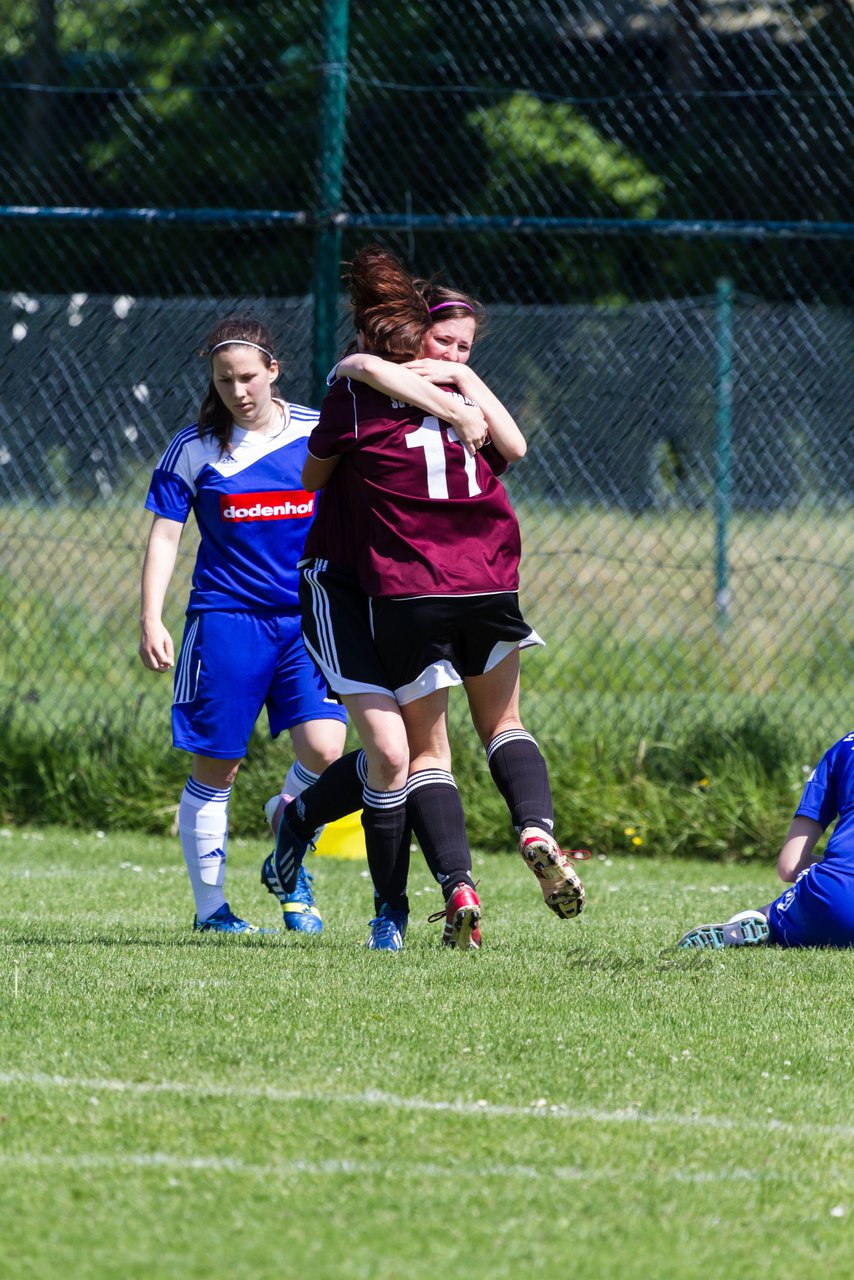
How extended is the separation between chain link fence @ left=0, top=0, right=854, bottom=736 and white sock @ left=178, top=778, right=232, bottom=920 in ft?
9.03

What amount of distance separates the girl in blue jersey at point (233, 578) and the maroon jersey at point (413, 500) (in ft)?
2.43

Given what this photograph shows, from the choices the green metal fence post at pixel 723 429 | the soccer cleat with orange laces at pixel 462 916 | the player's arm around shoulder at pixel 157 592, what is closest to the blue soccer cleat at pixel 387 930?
the soccer cleat with orange laces at pixel 462 916

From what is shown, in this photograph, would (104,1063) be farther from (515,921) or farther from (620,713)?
(620,713)

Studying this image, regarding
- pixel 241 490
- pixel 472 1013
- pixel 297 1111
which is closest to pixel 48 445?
pixel 241 490

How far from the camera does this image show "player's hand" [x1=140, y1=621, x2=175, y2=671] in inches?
187

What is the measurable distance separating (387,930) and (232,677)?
3.22 ft

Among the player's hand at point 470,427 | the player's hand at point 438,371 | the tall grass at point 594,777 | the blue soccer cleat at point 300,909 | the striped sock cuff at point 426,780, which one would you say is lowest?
the tall grass at point 594,777

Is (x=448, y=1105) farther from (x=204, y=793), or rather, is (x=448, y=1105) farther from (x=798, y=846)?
(x=204, y=793)

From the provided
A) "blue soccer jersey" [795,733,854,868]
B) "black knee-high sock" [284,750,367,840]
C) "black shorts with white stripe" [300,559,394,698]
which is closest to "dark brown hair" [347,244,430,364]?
"black shorts with white stripe" [300,559,394,698]

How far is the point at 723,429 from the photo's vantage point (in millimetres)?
7664

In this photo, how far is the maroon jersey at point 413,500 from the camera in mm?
4164

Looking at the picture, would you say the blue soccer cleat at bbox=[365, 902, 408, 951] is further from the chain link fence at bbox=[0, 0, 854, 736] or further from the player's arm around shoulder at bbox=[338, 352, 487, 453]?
the chain link fence at bbox=[0, 0, 854, 736]

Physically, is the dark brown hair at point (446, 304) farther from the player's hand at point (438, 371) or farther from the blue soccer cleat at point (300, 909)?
the blue soccer cleat at point (300, 909)

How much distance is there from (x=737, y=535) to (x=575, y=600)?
0.99 m
